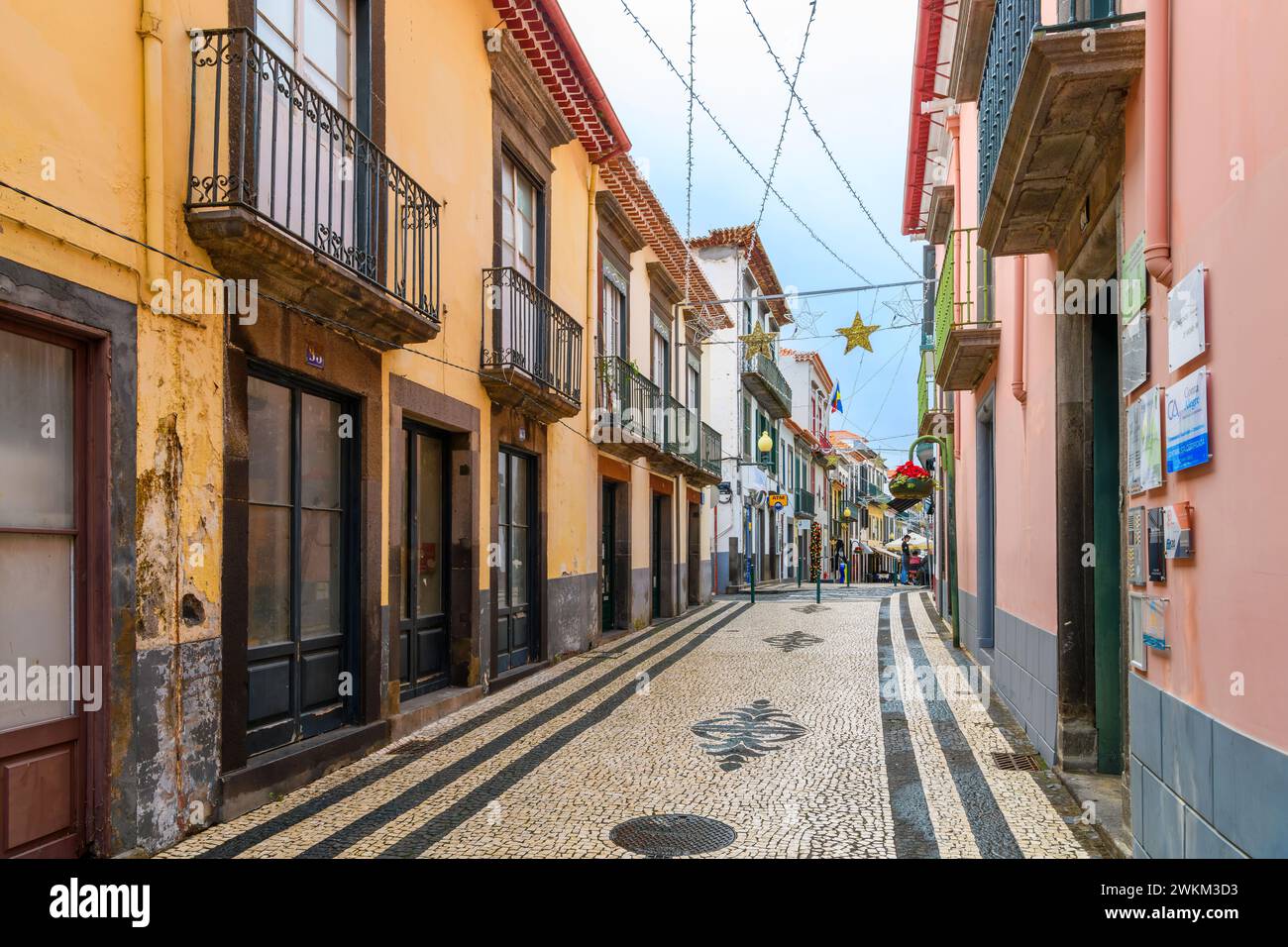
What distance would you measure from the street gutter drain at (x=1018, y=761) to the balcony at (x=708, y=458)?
11.4 meters

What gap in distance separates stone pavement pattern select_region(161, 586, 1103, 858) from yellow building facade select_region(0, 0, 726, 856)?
1.45 feet

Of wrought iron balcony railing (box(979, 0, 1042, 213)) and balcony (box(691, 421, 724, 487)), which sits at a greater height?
wrought iron balcony railing (box(979, 0, 1042, 213))

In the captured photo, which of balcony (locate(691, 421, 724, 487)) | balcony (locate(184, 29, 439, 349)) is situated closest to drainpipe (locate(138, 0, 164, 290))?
balcony (locate(184, 29, 439, 349))

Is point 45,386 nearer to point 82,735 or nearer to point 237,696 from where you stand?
point 82,735

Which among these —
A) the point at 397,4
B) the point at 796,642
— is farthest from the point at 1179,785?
the point at 796,642

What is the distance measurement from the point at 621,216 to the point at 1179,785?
34.8 ft

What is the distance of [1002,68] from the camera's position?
195 inches

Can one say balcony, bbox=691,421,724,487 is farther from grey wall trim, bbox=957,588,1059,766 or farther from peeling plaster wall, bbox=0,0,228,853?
peeling plaster wall, bbox=0,0,228,853

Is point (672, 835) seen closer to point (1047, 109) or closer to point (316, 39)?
point (1047, 109)

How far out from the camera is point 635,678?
29.5 feet

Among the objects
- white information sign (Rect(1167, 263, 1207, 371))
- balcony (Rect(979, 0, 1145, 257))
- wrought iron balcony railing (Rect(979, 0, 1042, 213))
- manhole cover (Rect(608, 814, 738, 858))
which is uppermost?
wrought iron balcony railing (Rect(979, 0, 1042, 213))

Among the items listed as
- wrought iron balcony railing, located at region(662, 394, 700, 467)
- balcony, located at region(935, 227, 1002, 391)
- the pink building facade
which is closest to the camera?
the pink building facade

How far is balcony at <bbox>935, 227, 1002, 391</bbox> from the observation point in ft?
25.3

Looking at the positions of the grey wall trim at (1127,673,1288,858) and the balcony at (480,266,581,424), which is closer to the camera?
the grey wall trim at (1127,673,1288,858)
